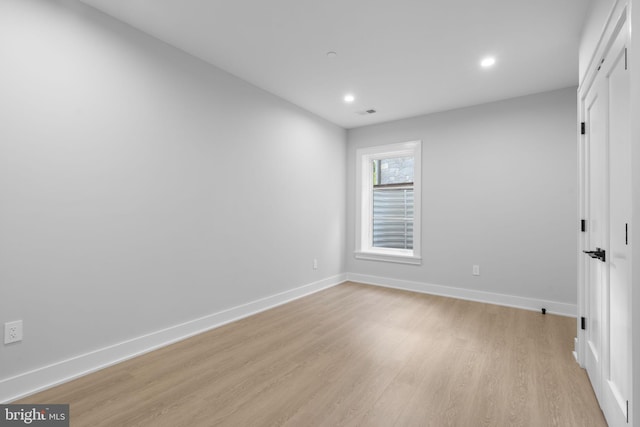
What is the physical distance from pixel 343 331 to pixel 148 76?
2.89 meters

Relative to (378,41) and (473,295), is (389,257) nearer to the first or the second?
(473,295)

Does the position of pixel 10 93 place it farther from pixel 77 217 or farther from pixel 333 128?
pixel 333 128

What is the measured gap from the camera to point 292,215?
402 centimetres

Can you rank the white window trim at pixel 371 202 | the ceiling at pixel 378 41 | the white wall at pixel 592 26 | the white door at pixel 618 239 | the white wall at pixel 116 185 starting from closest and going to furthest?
the white door at pixel 618 239 → the white wall at pixel 592 26 → the white wall at pixel 116 185 → the ceiling at pixel 378 41 → the white window trim at pixel 371 202

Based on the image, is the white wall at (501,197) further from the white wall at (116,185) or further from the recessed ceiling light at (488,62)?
the white wall at (116,185)

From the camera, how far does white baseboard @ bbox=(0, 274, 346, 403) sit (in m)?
1.85

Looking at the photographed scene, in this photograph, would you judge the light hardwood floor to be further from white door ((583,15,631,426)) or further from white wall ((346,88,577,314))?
white wall ((346,88,577,314))

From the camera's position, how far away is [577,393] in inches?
76.4

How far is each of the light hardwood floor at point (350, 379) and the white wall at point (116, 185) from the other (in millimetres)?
410

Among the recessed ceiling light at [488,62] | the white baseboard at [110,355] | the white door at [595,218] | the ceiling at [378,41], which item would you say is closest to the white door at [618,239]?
the white door at [595,218]

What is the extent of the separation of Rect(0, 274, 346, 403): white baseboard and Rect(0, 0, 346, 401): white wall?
53mm

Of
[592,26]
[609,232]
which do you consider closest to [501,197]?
[592,26]

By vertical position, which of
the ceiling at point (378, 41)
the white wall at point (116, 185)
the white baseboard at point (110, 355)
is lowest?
the white baseboard at point (110, 355)

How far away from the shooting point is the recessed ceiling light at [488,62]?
2.86 m
